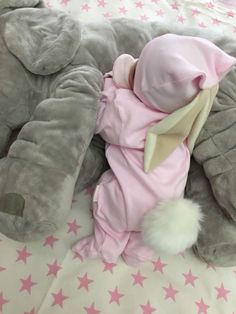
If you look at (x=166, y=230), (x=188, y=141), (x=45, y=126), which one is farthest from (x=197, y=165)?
(x=45, y=126)

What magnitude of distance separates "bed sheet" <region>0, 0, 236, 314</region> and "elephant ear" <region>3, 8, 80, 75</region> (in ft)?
1.05

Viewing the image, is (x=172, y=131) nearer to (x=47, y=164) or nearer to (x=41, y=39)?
(x=47, y=164)

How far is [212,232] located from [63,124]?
377mm

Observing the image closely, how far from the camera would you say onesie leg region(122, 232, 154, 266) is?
841 mm

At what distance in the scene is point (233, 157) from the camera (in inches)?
32.2

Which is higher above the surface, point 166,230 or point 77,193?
point 166,230

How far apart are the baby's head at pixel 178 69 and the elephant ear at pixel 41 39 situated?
6.8 inches

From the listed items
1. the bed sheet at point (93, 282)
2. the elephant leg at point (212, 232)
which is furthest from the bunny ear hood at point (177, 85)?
the bed sheet at point (93, 282)

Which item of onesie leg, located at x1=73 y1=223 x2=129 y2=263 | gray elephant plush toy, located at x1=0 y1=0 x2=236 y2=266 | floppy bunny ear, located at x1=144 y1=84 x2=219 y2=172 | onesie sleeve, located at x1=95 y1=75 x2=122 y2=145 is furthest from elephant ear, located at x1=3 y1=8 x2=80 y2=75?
onesie leg, located at x1=73 y1=223 x2=129 y2=263

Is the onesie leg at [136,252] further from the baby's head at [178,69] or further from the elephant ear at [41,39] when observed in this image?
the elephant ear at [41,39]

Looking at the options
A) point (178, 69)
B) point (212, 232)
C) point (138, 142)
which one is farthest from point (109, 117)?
point (212, 232)

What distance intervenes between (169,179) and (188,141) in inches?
3.6

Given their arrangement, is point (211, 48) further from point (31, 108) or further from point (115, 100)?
point (31, 108)

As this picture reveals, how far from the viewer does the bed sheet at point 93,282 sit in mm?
819
